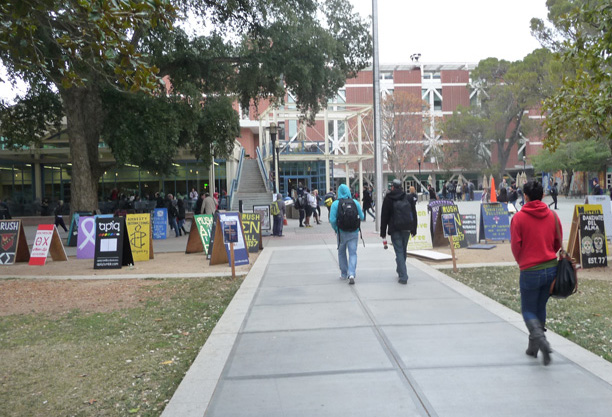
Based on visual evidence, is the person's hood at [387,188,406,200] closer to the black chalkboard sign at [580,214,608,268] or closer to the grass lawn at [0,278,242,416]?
the grass lawn at [0,278,242,416]

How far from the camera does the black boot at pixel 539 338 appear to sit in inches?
197

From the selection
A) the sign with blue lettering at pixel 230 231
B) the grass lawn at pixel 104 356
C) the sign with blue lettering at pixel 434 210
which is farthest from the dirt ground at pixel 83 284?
the sign with blue lettering at pixel 434 210

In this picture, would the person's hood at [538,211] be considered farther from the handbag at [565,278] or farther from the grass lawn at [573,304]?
the grass lawn at [573,304]

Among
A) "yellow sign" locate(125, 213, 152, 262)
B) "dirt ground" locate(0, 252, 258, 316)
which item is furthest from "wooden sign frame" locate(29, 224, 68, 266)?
"yellow sign" locate(125, 213, 152, 262)

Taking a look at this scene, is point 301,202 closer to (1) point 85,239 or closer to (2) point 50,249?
(1) point 85,239

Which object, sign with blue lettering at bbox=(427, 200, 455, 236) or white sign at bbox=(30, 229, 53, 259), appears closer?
white sign at bbox=(30, 229, 53, 259)

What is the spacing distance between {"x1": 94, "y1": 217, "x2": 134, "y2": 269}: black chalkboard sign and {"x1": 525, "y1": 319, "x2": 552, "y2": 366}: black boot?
9.92 m

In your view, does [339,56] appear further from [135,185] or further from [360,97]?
[360,97]

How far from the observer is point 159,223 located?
838 inches

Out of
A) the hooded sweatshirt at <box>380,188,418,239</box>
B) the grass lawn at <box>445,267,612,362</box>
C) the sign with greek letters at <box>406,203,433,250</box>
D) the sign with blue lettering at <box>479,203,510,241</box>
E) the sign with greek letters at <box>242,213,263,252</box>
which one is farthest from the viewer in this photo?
the sign with blue lettering at <box>479,203,510,241</box>

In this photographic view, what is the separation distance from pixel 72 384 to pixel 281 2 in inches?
605

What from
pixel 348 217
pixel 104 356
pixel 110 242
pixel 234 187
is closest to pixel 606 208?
pixel 348 217

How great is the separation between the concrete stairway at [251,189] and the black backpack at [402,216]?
18967mm

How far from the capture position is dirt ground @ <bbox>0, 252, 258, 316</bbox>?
880 centimetres
